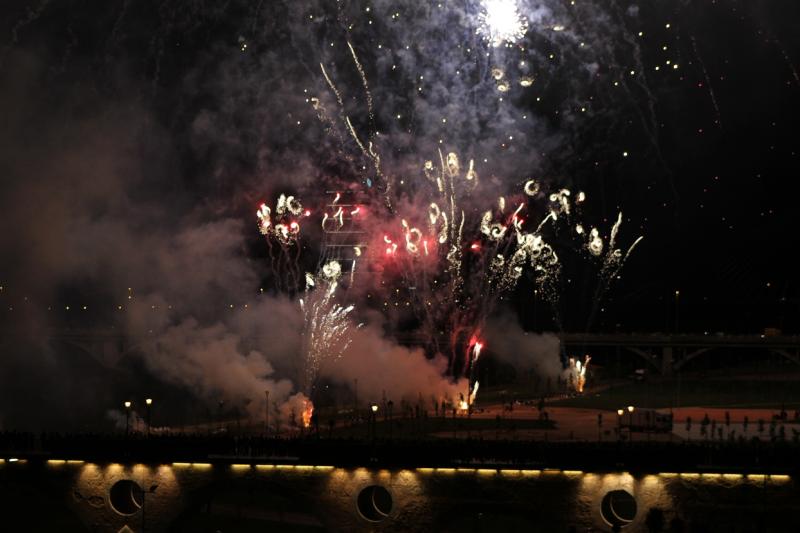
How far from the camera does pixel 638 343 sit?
76.4 m

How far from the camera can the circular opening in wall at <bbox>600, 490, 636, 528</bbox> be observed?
32616 mm

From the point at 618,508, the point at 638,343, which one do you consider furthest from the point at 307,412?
the point at 638,343

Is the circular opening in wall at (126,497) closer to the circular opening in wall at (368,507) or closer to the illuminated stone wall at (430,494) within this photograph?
the illuminated stone wall at (430,494)

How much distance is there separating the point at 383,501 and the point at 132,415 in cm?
1460

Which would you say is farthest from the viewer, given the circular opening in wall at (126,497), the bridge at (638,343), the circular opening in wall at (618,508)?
the bridge at (638,343)

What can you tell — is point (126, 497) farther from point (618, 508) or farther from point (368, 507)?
point (618, 508)

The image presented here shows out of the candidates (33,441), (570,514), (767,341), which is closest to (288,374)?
(33,441)

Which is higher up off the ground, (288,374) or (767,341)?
(767,341)

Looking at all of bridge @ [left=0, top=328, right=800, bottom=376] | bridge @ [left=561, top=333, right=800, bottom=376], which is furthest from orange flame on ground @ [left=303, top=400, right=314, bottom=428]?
bridge @ [left=561, top=333, right=800, bottom=376]

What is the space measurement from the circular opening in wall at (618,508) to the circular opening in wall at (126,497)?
1557 centimetres

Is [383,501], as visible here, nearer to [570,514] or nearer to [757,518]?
[570,514]

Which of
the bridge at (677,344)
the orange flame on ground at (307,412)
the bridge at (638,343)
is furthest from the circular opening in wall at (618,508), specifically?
the bridge at (677,344)

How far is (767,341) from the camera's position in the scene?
238 feet

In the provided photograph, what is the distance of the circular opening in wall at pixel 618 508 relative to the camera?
32616 mm
